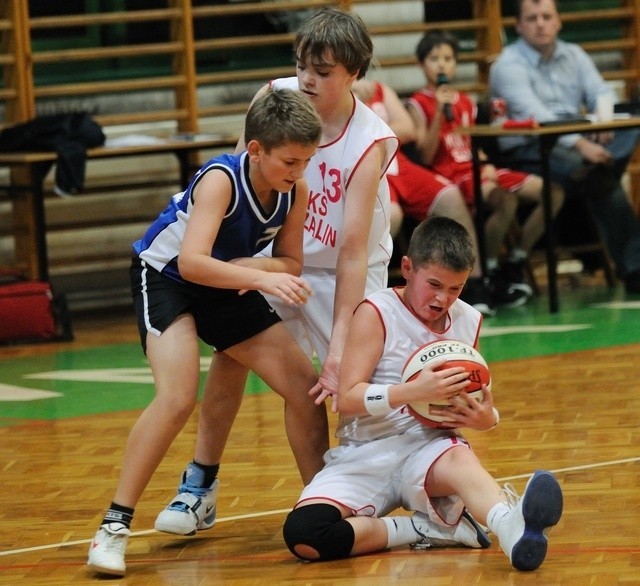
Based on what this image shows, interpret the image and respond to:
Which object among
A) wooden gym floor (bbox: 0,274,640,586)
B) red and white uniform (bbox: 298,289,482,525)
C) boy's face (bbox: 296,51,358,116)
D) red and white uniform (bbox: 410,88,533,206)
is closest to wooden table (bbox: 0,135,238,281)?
wooden gym floor (bbox: 0,274,640,586)

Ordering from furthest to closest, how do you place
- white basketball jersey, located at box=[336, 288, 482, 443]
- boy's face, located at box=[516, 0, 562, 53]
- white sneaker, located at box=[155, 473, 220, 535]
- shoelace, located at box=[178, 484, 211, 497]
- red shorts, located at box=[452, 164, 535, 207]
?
boy's face, located at box=[516, 0, 562, 53] → red shorts, located at box=[452, 164, 535, 207] → shoelace, located at box=[178, 484, 211, 497] → white sneaker, located at box=[155, 473, 220, 535] → white basketball jersey, located at box=[336, 288, 482, 443]

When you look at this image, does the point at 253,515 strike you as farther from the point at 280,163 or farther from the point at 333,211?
the point at 280,163

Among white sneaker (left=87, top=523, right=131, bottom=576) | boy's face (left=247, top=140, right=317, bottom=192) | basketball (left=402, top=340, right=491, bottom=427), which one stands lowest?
white sneaker (left=87, top=523, right=131, bottom=576)

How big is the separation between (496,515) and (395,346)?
0.56m

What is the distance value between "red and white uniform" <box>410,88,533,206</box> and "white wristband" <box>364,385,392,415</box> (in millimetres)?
5020

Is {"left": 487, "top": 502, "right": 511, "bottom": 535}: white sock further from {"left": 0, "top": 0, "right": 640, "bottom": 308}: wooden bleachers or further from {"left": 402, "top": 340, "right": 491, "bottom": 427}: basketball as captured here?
{"left": 0, "top": 0, "right": 640, "bottom": 308}: wooden bleachers

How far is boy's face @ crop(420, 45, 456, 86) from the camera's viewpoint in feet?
28.0

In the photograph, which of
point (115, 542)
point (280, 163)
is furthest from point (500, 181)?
point (115, 542)

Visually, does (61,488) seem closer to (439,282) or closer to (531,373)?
(439,282)

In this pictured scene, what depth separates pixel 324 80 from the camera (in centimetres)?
388

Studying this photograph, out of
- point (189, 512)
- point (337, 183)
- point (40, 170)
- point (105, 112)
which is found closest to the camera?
point (189, 512)

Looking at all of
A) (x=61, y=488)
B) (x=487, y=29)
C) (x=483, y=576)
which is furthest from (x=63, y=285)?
(x=483, y=576)

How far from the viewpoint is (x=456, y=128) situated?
27.7 ft

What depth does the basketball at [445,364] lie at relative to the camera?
3.50m
